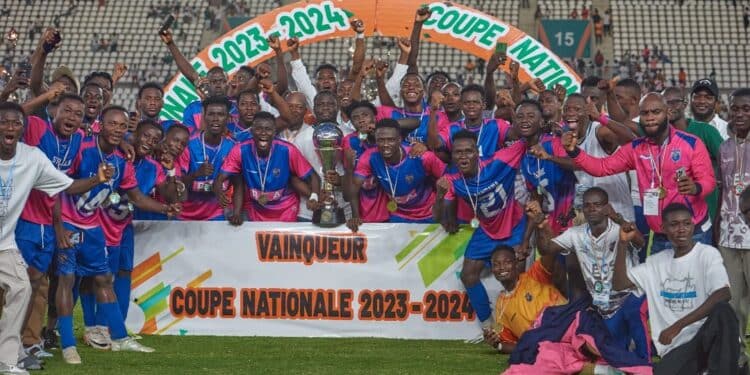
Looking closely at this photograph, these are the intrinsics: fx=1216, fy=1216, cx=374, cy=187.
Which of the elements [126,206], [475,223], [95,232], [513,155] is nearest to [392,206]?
[475,223]

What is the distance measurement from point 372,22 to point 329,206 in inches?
235

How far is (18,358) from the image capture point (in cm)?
777

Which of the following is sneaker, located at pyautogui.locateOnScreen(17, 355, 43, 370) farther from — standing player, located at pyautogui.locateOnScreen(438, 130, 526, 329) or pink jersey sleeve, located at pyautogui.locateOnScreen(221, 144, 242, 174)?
standing player, located at pyautogui.locateOnScreen(438, 130, 526, 329)

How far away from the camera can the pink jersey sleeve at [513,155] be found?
923 centimetres

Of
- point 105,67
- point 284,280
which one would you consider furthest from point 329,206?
point 105,67

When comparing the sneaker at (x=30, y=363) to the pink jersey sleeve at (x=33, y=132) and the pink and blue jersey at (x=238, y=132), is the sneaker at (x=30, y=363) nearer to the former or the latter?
the pink jersey sleeve at (x=33, y=132)

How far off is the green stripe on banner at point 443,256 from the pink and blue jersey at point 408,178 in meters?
0.41

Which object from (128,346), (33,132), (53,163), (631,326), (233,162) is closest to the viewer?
(631,326)

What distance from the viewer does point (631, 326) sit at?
306 inches

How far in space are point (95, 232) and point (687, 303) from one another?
413 centimetres

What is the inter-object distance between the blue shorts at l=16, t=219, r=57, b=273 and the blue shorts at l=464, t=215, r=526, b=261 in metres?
3.18

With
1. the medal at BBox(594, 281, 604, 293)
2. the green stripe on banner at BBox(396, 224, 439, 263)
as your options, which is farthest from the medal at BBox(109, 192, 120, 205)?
the medal at BBox(594, 281, 604, 293)

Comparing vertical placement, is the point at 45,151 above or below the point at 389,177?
above

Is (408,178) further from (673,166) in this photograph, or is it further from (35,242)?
(35,242)
